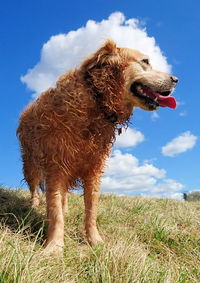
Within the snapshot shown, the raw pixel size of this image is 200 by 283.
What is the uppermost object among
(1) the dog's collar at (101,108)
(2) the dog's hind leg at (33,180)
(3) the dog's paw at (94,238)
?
(1) the dog's collar at (101,108)

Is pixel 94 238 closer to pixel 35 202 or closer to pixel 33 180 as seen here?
pixel 35 202

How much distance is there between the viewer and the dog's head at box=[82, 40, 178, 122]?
4070 millimetres


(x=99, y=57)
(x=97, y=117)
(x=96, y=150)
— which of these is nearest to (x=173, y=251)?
(x=96, y=150)

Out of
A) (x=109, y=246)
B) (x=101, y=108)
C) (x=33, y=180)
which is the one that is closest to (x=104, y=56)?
(x=101, y=108)

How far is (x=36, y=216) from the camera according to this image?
4.91 meters

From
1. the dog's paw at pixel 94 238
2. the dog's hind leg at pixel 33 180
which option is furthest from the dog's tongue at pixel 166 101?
the dog's hind leg at pixel 33 180

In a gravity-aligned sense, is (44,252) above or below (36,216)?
below

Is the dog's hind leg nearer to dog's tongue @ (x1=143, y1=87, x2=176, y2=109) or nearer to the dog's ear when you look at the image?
the dog's ear

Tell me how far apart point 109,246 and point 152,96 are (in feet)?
5.39

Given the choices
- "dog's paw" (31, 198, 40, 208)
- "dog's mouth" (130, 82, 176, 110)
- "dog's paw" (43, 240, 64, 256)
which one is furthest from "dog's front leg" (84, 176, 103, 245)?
"dog's paw" (31, 198, 40, 208)

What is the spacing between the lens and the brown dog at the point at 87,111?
13.3 feet

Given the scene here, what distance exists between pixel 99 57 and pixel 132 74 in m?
0.39

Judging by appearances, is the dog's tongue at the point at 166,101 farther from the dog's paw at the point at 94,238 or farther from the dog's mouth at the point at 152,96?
the dog's paw at the point at 94,238

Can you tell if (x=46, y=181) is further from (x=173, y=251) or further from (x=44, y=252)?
(x=173, y=251)
